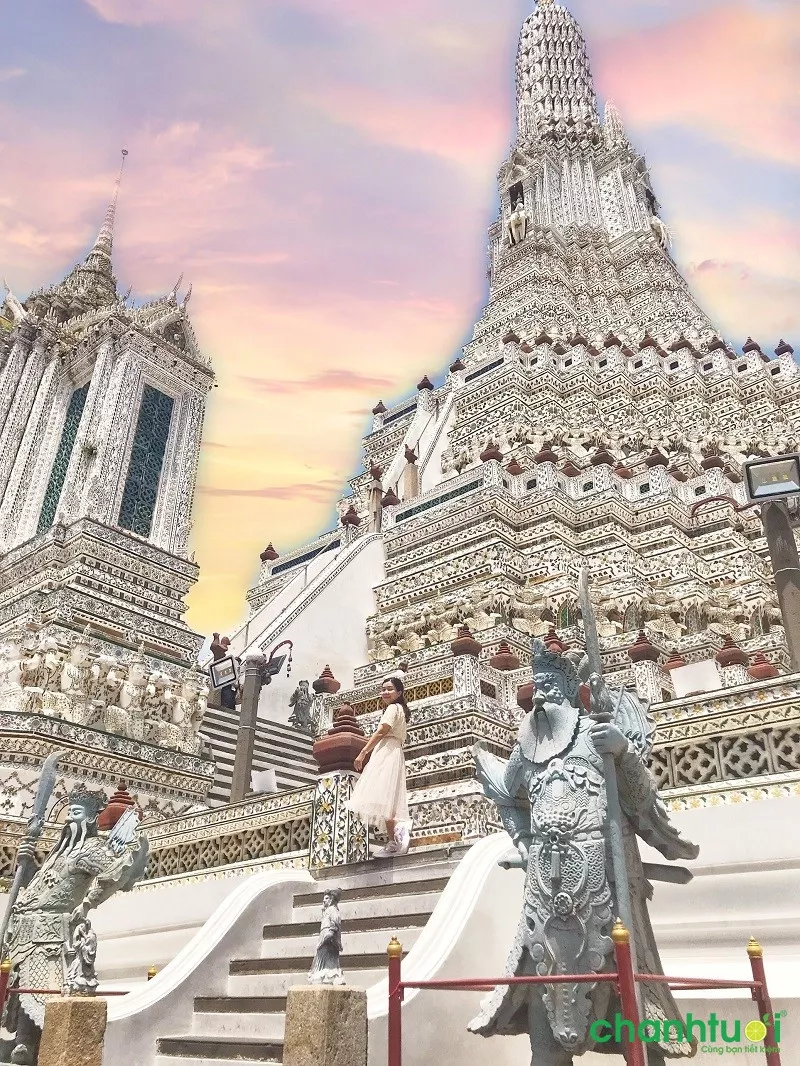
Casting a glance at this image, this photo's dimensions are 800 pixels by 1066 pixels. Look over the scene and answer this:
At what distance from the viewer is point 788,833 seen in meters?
4.55

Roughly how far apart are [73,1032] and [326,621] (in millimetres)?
14049

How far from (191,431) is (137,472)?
2.13m

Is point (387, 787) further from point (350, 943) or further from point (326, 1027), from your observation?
point (326, 1027)

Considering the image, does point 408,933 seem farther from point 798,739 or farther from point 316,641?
point 316,641

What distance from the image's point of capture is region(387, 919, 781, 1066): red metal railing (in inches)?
109

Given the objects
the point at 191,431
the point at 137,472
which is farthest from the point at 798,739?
the point at 191,431

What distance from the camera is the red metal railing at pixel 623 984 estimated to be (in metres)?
2.77

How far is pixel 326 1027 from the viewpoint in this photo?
11.6 feet

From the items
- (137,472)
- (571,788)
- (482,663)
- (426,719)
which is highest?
(137,472)

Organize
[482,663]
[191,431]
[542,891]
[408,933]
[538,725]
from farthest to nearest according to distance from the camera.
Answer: [191,431] < [482,663] < [408,933] < [538,725] < [542,891]

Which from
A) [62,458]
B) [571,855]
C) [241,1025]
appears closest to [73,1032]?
[241,1025]

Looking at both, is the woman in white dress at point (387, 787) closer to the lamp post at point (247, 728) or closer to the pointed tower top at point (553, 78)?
the lamp post at point (247, 728)

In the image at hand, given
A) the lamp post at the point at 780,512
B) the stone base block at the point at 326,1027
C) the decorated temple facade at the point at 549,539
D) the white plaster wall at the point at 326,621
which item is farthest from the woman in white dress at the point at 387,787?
the white plaster wall at the point at 326,621

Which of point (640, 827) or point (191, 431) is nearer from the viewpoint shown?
point (640, 827)
